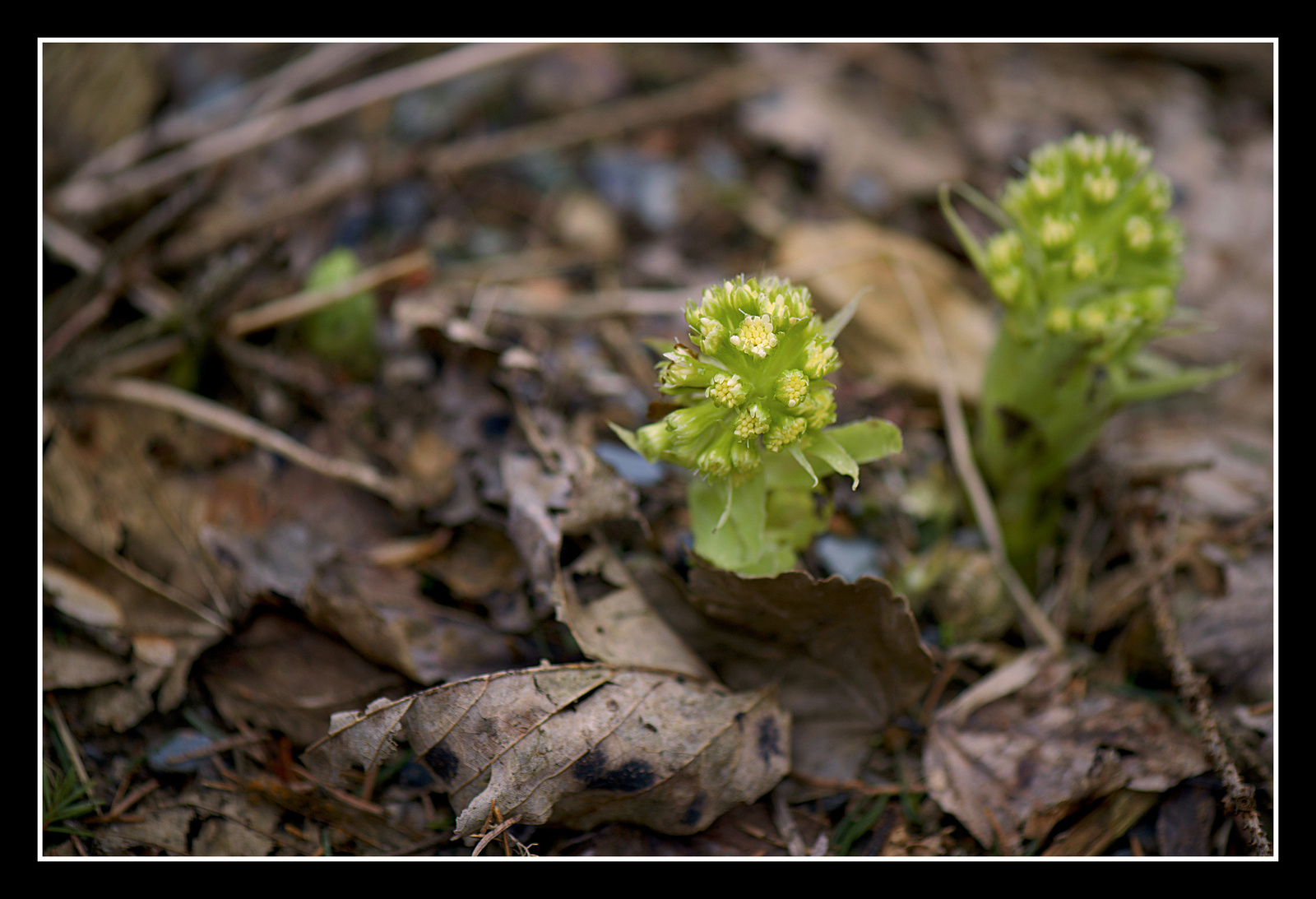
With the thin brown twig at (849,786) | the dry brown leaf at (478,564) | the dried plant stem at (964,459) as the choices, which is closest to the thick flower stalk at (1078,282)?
the dried plant stem at (964,459)

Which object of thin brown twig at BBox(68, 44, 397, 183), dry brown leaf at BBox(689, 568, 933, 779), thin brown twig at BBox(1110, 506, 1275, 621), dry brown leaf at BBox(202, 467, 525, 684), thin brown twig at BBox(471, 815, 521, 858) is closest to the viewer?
thin brown twig at BBox(471, 815, 521, 858)

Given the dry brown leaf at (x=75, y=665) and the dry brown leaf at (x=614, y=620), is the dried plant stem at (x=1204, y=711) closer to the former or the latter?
the dry brown leaf at (x=614, y=620)

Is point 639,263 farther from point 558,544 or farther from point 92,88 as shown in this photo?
point 92,88

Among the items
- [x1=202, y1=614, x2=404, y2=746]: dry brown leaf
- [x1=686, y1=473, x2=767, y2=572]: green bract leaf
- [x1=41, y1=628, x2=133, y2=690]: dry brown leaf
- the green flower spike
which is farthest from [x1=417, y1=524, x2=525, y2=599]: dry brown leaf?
[x1=41, y1=628, x2=133, y2=690]: dry brown leaf

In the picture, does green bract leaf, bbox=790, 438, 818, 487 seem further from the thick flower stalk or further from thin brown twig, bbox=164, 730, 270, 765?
thin brown twig, bbox=164, 730, 270, 765

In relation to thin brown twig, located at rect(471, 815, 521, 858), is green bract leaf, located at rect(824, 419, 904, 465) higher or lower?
higher

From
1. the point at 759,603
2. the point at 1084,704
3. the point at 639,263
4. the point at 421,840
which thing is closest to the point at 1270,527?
the point at 1084,704
